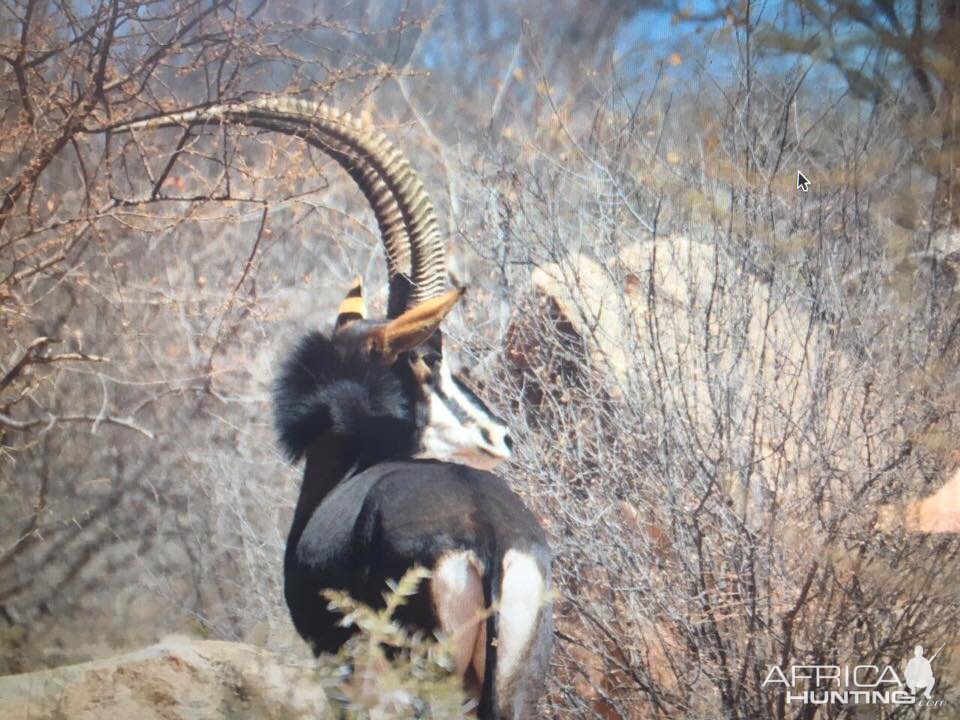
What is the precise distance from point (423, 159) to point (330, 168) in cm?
29

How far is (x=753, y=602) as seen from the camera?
3.45 m

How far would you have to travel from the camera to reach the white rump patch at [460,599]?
298 cm

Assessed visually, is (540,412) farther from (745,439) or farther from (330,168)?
(330,168)

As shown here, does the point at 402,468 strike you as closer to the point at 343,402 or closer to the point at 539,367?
the point at 343,402

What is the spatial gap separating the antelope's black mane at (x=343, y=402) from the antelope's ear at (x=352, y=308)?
67mm

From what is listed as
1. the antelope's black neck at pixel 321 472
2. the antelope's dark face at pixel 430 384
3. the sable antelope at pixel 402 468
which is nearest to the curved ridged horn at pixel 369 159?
the sable antelope at pixel 402 468

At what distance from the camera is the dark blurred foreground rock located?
3188 millimetres

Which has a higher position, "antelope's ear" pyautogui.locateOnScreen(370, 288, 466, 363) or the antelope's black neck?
"antelope's ear" pyautogui.locateOnScreen(370, 288, 466, 363)

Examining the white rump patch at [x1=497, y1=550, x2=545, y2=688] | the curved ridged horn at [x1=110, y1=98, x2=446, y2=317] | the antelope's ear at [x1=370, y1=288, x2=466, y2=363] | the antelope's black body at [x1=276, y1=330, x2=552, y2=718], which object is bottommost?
the white rump patch at [x1=497, y1=550, x2=545, y2=688]

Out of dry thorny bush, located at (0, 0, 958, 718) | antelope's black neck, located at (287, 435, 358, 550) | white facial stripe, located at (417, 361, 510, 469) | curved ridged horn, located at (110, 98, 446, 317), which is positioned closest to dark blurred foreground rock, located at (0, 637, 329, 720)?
dry thorny bush, located at (0, 0, 958, 718)

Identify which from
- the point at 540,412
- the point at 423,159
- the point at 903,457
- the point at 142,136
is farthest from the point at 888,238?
the point at 142,136

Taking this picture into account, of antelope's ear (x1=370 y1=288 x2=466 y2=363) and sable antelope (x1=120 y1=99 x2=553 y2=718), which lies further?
antelope's ear (x1=370 y1=288 x2=466 y2=363)

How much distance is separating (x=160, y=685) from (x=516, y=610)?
988 millimetres

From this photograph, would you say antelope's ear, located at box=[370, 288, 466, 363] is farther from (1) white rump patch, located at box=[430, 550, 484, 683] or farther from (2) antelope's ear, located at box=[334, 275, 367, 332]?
(1) white rump patch, located at box=[430, 550, 484, 683]
